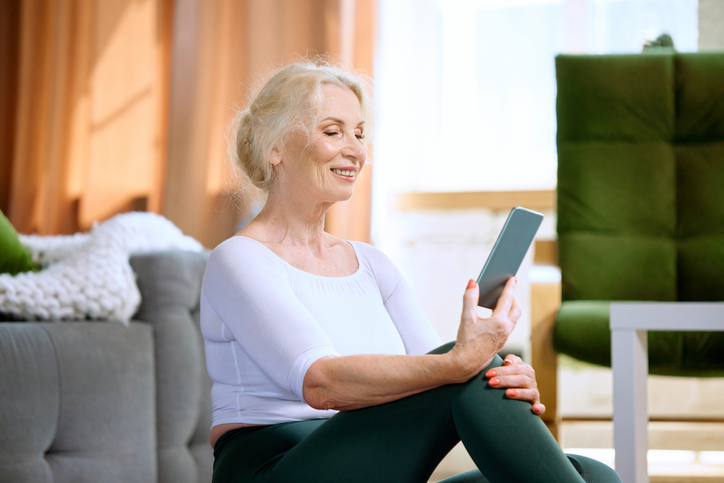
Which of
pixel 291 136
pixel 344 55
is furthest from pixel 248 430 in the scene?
pixel 344 55

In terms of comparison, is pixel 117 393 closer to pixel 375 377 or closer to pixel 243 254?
pixel 243 254

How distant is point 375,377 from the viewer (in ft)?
2.40

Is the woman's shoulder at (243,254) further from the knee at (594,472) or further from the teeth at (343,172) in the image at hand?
the knee at (594,472)

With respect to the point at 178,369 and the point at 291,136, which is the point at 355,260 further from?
the point at 178,369

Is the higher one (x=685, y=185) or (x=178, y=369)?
(x=685, y=185)

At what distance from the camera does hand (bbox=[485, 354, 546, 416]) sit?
2.38 ft

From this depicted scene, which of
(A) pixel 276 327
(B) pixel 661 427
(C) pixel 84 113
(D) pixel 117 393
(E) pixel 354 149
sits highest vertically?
(C) pixel 84 113

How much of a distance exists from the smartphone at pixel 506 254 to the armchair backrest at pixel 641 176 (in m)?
1.05

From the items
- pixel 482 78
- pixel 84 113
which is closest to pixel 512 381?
pixel 482 78

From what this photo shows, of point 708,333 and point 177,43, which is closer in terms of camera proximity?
point 708,333

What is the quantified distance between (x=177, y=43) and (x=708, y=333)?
221 centimetres

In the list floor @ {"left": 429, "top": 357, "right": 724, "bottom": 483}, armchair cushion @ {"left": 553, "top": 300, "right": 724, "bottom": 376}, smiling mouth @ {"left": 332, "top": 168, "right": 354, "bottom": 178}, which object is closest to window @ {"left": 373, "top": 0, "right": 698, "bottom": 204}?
floor @ {"left": 429, "top": 357, "right": 724, "bottom": 483}

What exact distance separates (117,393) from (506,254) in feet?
2.72

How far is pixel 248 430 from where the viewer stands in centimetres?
86
